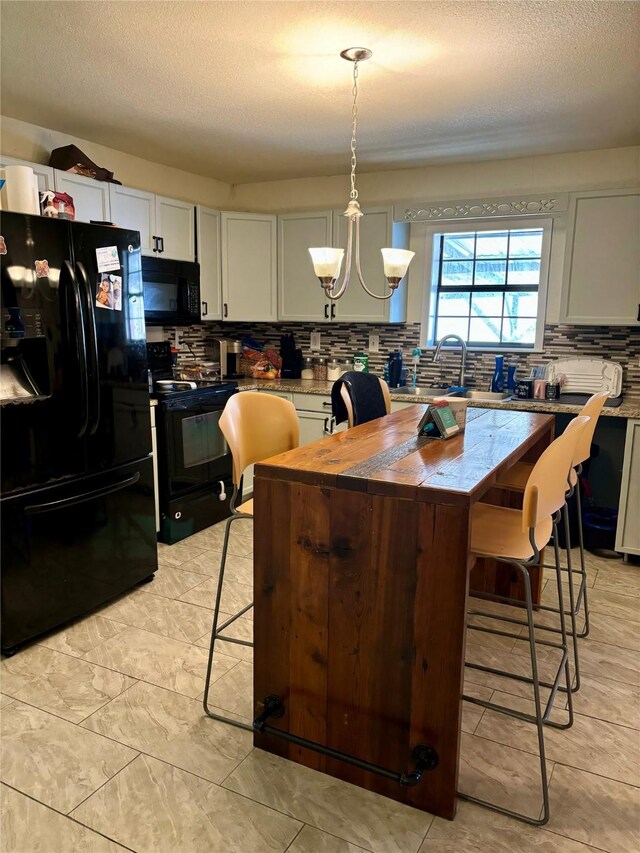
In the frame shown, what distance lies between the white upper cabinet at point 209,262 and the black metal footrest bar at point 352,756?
121 inches

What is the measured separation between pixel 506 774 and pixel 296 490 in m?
1.10

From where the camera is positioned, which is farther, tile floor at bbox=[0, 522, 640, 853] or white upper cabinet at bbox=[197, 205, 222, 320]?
white upper cabinet at bbox=[197, 205, 222, 320]

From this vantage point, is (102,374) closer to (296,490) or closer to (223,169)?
(296,490)

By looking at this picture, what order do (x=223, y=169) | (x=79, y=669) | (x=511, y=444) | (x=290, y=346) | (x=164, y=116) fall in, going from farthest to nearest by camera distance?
(x=290, y=346), (x=223, y=169), (x=164, y=116), (x=79, y=669), (x=511, y=444)

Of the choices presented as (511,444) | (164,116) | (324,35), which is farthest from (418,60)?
(511,444)

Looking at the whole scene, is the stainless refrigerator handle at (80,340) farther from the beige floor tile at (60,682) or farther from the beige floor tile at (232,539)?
the beige floor tile at (232,539)

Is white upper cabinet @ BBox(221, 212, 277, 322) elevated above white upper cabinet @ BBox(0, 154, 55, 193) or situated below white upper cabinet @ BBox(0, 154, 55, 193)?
below

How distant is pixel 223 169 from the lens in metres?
4.39

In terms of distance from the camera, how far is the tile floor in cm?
161

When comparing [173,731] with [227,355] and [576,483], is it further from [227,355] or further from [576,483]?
[227,355]

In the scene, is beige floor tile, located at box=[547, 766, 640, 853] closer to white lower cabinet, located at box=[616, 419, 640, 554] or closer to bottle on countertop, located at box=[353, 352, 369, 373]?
white lower cabinet, located at box=[616, 419, 640, 554]

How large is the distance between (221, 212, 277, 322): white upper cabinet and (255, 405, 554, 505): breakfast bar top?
239 cm

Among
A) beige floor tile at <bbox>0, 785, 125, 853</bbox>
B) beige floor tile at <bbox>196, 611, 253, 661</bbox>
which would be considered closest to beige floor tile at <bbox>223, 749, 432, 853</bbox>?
beige floor tile at <bbox>0, 785, 125, 853</bbox>

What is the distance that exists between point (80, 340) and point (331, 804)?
1.98 metres
